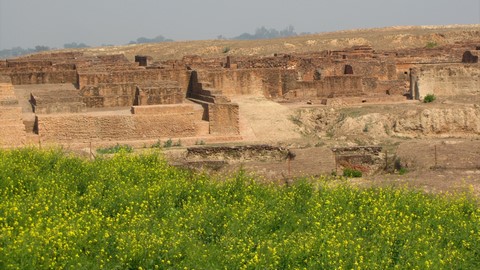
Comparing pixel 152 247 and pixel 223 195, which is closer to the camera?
pixel 152 247

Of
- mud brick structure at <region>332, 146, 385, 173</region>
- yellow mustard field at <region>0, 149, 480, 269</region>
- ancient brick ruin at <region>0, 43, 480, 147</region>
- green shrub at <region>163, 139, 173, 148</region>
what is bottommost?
green shrub at <region>163, 139, 173, 148</region>

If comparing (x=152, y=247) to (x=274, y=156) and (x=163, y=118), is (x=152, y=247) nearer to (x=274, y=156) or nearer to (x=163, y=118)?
(x=274, y=156)

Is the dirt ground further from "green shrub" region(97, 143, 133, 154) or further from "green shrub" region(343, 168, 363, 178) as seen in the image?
"green shrub" region(97, 143, 133, 154)

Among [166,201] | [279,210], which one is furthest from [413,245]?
[166,201]

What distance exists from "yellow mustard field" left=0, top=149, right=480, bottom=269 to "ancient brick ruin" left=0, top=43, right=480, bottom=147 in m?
6.07

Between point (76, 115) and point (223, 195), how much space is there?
876 centimetres

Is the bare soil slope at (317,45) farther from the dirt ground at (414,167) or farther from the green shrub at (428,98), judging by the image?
the dirt ground at (414,167)

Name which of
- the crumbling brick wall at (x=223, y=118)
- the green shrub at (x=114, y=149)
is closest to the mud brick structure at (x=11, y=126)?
the green shrub at (x=114, y=149)

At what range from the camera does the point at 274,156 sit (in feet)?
49.8

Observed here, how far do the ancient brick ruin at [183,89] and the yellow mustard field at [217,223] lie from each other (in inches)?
239

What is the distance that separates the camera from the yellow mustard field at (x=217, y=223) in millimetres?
7938

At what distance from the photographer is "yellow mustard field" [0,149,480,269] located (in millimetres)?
7938

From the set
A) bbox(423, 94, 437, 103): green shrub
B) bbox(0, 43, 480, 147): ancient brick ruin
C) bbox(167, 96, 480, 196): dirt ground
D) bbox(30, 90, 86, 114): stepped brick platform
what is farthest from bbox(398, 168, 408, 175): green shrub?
bbox(423, 94, 437, 103): green shrub

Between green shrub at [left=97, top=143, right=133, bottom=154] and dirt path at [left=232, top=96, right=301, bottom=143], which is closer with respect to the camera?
green shrub at [left=97, top=143, right=133, bottom=154]
